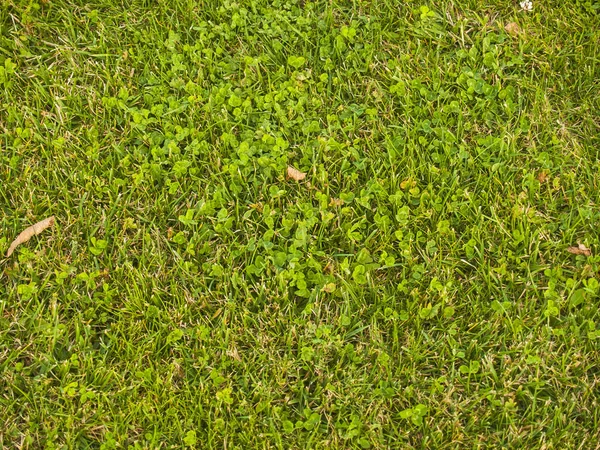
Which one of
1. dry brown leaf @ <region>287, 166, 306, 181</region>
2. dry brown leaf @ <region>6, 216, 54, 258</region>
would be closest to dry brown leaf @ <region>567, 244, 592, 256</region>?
dry brown leaf @ <region>287, 166, 306, 181</region>

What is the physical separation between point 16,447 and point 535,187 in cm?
264

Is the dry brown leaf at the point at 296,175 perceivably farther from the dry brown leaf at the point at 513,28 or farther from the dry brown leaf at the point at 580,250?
the dry brown leaf at the point at 513,28

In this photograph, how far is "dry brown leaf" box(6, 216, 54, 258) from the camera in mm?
3258

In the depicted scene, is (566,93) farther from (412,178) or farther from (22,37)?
(22,37)

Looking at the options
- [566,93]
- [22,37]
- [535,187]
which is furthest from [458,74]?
[22,37]

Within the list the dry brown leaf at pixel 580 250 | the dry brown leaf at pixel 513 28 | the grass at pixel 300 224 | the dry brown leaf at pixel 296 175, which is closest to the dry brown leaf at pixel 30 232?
the grass at pixel 300 224

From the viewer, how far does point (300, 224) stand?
3.29 metres

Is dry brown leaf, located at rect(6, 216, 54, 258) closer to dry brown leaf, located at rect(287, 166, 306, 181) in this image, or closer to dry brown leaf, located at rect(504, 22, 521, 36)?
dry brown leaf, located at rect(287, 166, 306, 181)

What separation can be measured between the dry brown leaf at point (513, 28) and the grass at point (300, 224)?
2.1 inches

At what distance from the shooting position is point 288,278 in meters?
3.17

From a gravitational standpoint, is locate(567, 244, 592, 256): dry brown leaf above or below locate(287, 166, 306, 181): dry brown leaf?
above

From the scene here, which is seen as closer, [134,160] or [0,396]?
[0,396]

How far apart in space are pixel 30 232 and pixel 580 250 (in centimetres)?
263

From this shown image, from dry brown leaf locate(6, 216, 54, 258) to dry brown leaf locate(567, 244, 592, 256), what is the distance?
2.51 meters
